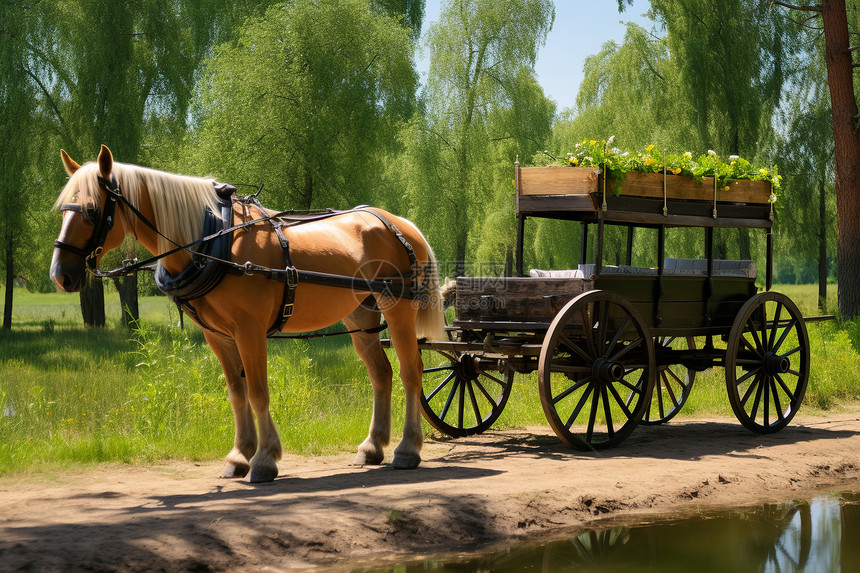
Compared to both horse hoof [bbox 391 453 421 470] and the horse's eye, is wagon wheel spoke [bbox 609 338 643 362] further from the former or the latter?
the horse's eye

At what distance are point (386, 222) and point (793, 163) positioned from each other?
61.0 ft

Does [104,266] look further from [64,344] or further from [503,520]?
[503,520]

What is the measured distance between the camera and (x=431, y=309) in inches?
278

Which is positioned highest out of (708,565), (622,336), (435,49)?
(435,49)

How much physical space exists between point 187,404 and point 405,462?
2493 millimetres

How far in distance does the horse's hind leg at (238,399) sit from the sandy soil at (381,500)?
0.29 metres

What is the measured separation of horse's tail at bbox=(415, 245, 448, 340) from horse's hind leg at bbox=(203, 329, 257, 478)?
1.65 m

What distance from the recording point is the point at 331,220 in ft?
21.9

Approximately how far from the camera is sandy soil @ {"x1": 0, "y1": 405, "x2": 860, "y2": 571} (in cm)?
419

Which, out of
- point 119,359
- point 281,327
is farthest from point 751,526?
point 119,359

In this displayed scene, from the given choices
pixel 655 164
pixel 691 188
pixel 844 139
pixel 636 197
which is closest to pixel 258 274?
pixel 636 197

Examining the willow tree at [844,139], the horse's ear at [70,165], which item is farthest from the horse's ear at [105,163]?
the willow tree at [844,139]

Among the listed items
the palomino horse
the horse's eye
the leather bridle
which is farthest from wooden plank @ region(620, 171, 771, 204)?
the horse's eye

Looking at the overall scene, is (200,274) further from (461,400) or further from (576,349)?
(461,400)
